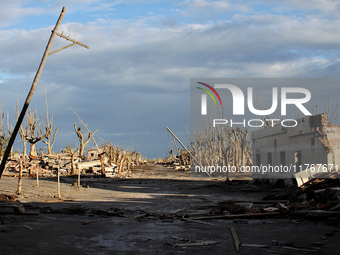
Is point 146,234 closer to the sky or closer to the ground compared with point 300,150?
closer to the ground

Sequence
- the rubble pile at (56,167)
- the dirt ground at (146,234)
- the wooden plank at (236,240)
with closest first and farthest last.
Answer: the dirt ground at (146,234) → the wooden plank at (236,240) → the rubble pile at (56,167)

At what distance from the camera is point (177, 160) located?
5697 centimetres

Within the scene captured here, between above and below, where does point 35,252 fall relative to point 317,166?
below

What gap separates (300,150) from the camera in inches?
715

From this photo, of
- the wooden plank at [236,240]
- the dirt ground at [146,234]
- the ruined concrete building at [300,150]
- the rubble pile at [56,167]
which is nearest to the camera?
the dirt ground at [146,234]

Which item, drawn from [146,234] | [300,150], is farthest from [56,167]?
[146,234]

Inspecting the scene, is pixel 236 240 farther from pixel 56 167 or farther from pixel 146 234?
pixel 56 167

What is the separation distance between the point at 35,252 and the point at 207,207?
7.83 m

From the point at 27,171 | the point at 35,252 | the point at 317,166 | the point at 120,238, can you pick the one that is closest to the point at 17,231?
the point at 35,252

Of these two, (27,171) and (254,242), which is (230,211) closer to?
(254,242)

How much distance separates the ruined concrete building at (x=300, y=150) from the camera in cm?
1608

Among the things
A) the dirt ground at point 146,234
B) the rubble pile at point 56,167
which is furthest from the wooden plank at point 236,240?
the rubble pile at point 56,167

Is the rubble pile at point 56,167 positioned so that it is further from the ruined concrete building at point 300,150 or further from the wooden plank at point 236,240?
the wooden plank at point 236,240

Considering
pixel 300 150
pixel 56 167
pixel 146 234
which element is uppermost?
pixel 300 150
